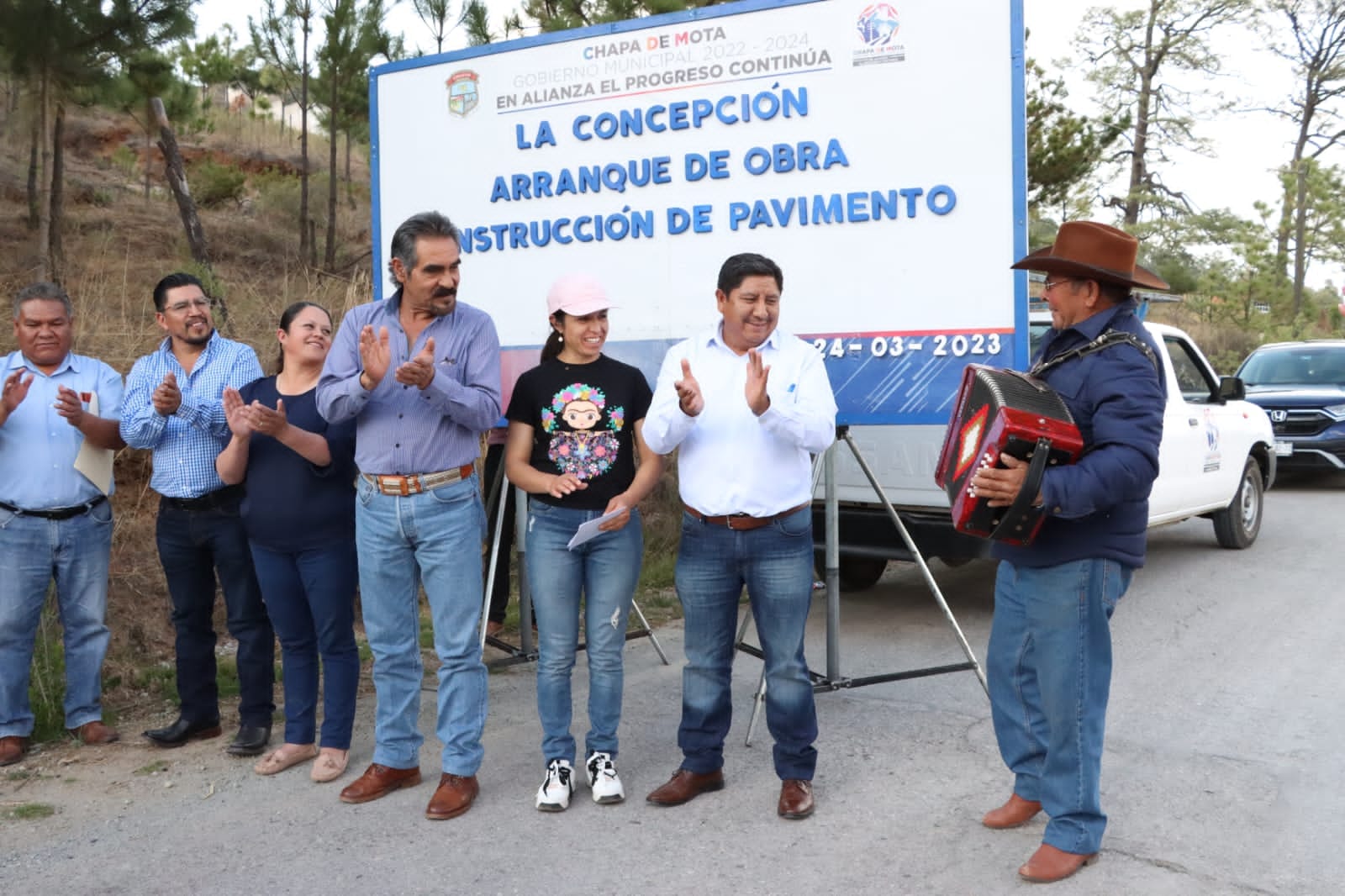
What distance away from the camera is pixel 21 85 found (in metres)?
10.2

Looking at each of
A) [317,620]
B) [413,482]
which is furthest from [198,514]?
[413,482]

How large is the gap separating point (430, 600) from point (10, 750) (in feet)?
6.66

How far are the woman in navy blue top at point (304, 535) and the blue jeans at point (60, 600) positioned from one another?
31.0 inches

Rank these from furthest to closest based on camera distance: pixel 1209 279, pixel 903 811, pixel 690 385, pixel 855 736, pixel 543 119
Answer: pixel 1209 279
pixel 543 119
pixel 855 736
pixel 903 811
pixel 690 385

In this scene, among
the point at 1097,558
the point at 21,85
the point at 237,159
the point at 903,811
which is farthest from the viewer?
the point at 237,159

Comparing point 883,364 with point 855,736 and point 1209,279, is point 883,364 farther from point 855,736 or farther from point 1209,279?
point 1209,279

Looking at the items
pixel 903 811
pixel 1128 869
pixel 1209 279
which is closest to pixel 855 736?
pixel 903 811

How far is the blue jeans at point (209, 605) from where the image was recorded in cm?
499

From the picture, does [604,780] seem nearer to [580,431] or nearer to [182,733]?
[580,431]

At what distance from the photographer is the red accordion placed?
3389 mm

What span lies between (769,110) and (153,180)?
58.8ft

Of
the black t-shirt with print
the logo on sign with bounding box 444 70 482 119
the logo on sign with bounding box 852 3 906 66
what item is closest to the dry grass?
the black t-shirt with print

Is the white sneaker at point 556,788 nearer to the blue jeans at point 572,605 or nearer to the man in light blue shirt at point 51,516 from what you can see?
the blue jeans at point 572,605

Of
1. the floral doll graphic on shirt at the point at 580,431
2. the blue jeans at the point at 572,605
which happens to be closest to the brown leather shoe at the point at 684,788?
the blue jeans at the point at 572,605
